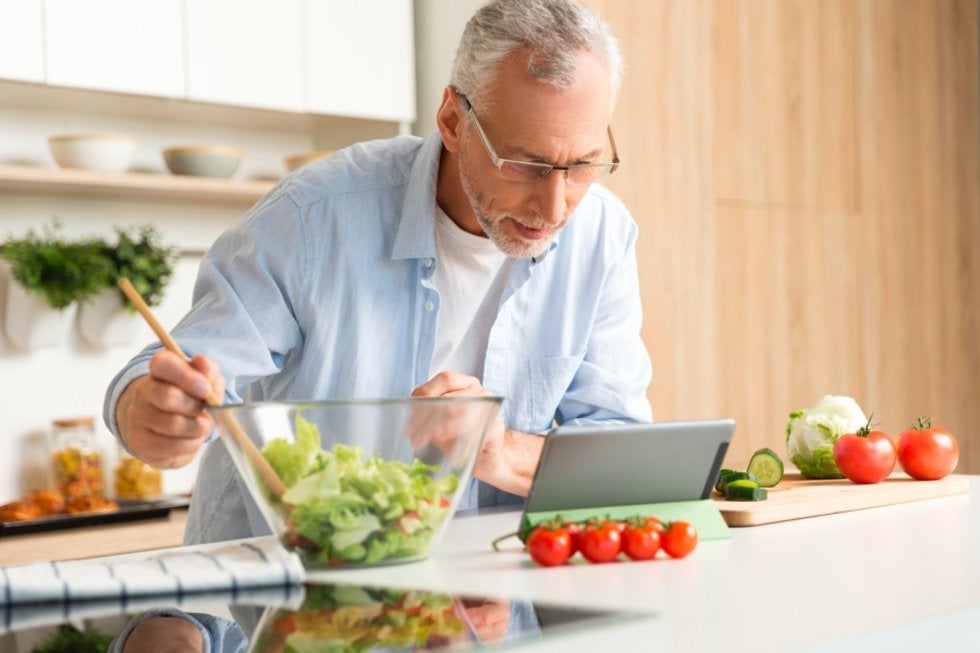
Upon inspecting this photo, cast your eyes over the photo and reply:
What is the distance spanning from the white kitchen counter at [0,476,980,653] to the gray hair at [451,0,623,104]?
2.03 ft

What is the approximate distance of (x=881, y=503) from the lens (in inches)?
70.5

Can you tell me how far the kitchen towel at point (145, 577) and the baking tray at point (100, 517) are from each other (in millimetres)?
1695

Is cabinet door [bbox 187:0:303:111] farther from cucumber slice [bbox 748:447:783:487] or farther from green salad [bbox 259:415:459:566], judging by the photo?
green salad [bbox 259:415:459:566]

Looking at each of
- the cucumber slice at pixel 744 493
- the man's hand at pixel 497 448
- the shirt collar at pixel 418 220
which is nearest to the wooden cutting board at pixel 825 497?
the cucumber slice at pixel 744 493

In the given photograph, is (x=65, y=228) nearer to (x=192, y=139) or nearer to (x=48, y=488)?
(x=192, y=139)

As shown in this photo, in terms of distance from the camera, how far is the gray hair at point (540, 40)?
1765mm

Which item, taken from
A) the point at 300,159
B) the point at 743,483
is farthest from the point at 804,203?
the point at 743,483

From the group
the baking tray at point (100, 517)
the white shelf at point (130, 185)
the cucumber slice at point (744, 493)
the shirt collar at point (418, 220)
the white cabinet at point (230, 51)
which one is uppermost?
the white cabinet at point (230, 51)

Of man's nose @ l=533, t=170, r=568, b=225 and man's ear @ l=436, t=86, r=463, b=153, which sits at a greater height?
man's ear @ l=436, t=86, r=463, b=153

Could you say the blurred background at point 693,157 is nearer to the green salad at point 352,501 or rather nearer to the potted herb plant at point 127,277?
the potted herb plant at point 127,277

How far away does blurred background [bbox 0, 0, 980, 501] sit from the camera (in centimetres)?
324

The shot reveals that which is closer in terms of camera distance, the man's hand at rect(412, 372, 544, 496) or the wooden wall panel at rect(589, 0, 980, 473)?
the man's hand at rect(412, 372, 544, 496)

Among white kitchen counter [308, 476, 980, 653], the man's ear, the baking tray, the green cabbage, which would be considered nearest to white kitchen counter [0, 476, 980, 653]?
white kitchen counter [308, 476, 980, 653]

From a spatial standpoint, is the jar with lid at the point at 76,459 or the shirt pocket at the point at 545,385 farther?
the jar with lid at the point at 76,459
